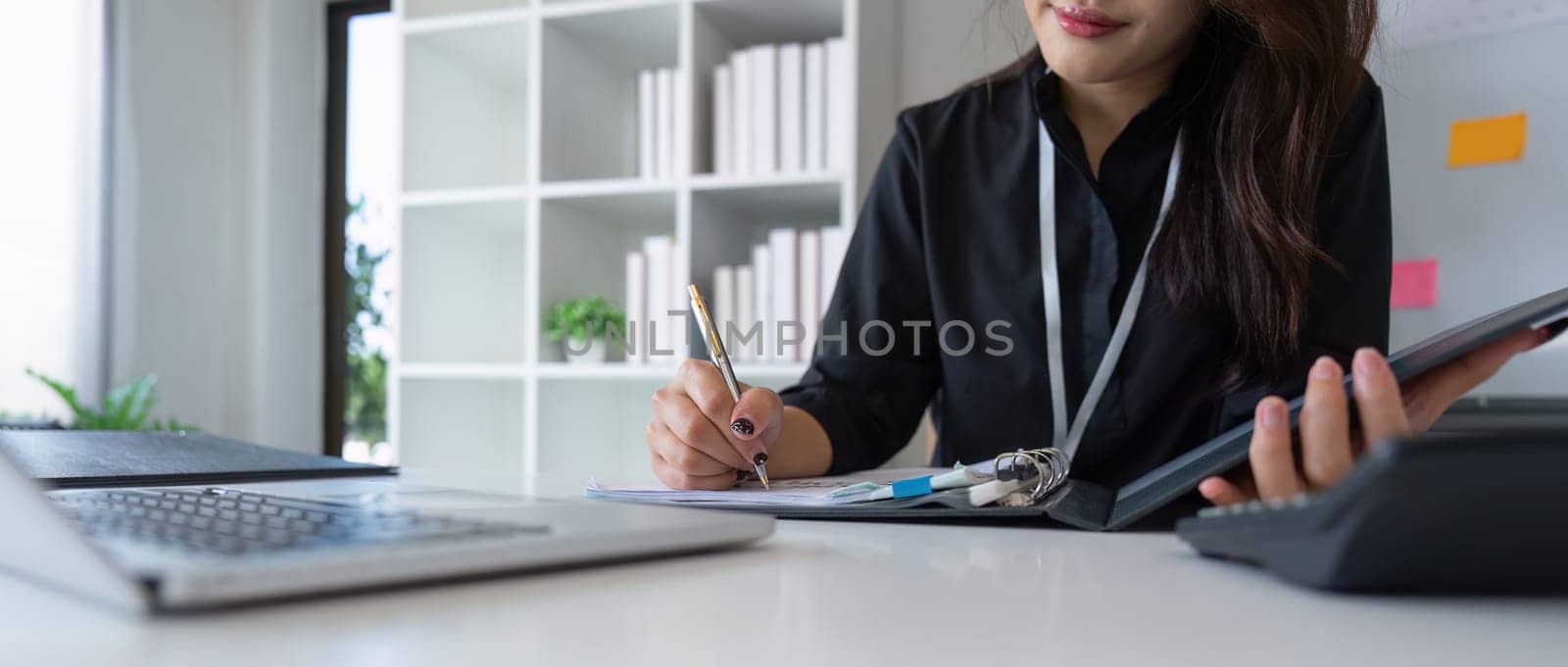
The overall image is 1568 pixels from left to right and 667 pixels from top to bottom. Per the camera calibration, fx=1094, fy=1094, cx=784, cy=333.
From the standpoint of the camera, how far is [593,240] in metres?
2.71

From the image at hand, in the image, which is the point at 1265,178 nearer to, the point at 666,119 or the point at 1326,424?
the point at 1326,424

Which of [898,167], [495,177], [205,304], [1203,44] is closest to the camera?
[1203,44]

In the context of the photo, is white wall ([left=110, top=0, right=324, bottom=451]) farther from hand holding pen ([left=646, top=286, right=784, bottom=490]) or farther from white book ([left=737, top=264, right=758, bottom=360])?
hand holding pen ([left=646, top=286, right=784, bottom=490])

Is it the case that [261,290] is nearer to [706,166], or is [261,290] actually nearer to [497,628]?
[706,166]

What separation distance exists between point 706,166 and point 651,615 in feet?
7.15

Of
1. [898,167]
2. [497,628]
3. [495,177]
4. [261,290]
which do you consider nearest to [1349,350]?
[898,167]

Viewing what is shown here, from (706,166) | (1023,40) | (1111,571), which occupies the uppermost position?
(1023,40)

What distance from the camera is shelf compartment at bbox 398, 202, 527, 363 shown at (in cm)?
263

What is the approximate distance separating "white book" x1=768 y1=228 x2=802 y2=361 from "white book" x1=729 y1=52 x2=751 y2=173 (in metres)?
0.18

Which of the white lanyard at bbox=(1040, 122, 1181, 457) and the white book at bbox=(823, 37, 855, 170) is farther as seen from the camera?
the white book at bbox=(823, 37, 855, 170)

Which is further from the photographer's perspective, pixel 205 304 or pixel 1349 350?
pixel 205 304

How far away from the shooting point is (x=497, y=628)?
342 millimetres

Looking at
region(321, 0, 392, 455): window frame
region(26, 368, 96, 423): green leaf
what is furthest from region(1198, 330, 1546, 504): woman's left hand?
region(321, 0, 392, 455): window frame

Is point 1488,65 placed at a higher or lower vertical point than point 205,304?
higher
